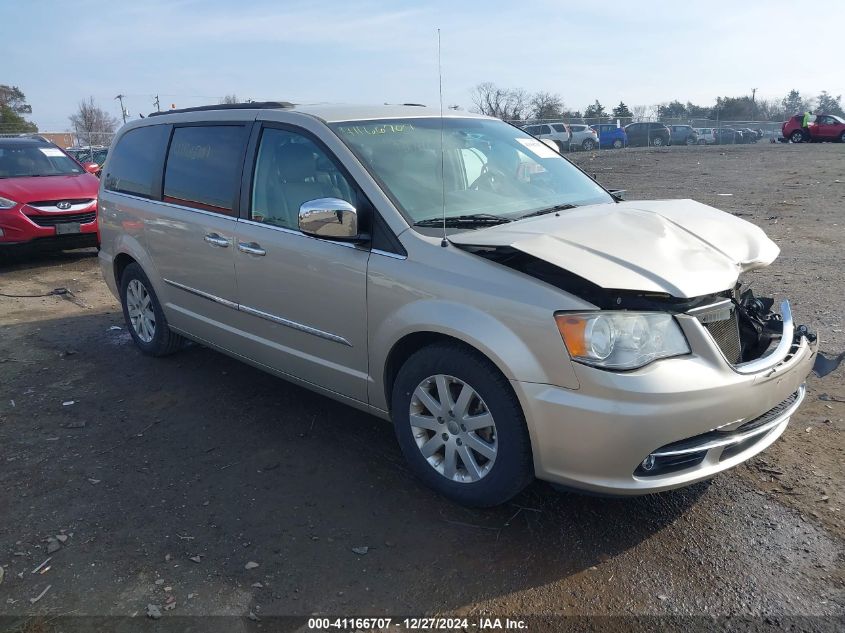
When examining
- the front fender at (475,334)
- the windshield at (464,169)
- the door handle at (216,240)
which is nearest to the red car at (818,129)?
the windshield at (464,169)

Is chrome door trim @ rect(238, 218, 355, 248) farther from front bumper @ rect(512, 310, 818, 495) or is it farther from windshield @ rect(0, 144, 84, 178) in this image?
windshield @ rect(0, 144, 84, 178)

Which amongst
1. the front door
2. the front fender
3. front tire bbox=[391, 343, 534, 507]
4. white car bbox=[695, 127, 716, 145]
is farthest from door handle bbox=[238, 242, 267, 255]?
white car bbox=[695, 127, 716, 145]

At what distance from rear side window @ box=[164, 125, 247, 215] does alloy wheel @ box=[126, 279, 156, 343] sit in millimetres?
978

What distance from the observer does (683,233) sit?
11.1 feet

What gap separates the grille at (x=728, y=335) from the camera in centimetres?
295

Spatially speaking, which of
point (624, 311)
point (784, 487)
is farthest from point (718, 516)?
point (624, 311)

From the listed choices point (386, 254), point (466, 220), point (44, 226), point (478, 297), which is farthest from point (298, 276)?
point (44, 226)

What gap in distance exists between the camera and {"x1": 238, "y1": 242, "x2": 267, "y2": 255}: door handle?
13.3 ft

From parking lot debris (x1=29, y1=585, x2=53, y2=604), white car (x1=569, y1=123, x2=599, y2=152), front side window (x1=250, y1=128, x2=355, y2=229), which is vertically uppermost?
white car (x1=569, y1=123, x2=599, y2=152)

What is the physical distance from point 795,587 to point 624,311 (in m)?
1.26

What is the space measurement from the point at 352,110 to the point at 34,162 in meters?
8.43

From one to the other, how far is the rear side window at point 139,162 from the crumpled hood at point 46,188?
4.09m

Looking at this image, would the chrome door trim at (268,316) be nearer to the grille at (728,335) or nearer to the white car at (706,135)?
the grille at (728,335)

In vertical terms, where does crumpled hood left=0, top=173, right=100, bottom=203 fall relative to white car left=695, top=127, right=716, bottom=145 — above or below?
below
